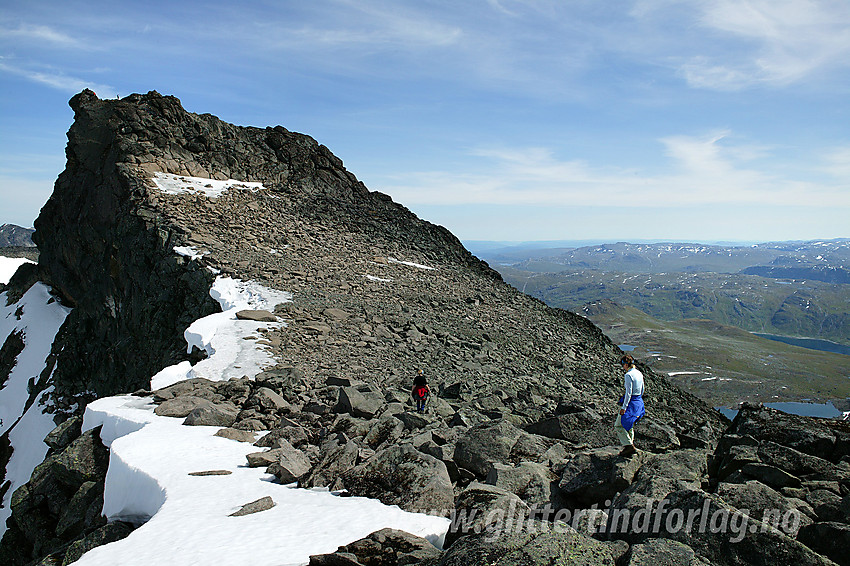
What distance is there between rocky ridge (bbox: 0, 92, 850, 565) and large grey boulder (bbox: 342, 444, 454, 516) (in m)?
0.04

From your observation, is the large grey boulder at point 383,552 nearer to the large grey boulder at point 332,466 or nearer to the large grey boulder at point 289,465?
the large grey boulder at point 332,466

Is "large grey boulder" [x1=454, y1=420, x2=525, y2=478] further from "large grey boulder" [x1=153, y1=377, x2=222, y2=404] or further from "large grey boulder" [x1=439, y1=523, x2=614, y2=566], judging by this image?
"large grey boulder" [x1=153, y1=377, x2=222, y2=404]

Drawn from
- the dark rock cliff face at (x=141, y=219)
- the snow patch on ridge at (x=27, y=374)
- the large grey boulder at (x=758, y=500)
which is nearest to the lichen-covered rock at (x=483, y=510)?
the large grey boulder at (x=758, y=500)

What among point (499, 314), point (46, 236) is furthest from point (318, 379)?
point (46, 236)

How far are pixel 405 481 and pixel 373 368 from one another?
38.4 ft

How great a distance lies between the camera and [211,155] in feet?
139

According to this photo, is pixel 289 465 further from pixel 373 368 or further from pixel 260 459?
pixel 373 368

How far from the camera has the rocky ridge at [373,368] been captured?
7176mm

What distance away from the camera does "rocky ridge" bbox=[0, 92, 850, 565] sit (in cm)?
718

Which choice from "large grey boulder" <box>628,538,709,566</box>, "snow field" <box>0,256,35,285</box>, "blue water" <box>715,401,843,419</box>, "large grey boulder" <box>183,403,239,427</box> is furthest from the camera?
"blue water" <box>715,401,843,419</box>

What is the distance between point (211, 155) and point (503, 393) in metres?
33.7

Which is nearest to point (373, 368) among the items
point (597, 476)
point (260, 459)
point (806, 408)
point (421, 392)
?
point (421, 392)

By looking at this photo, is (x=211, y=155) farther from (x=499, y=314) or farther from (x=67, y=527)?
(x=67, y=527)

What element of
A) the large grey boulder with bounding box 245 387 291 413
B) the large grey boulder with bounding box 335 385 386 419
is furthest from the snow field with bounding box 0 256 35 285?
the large grey boulder with bounding box 335 385 386 419
